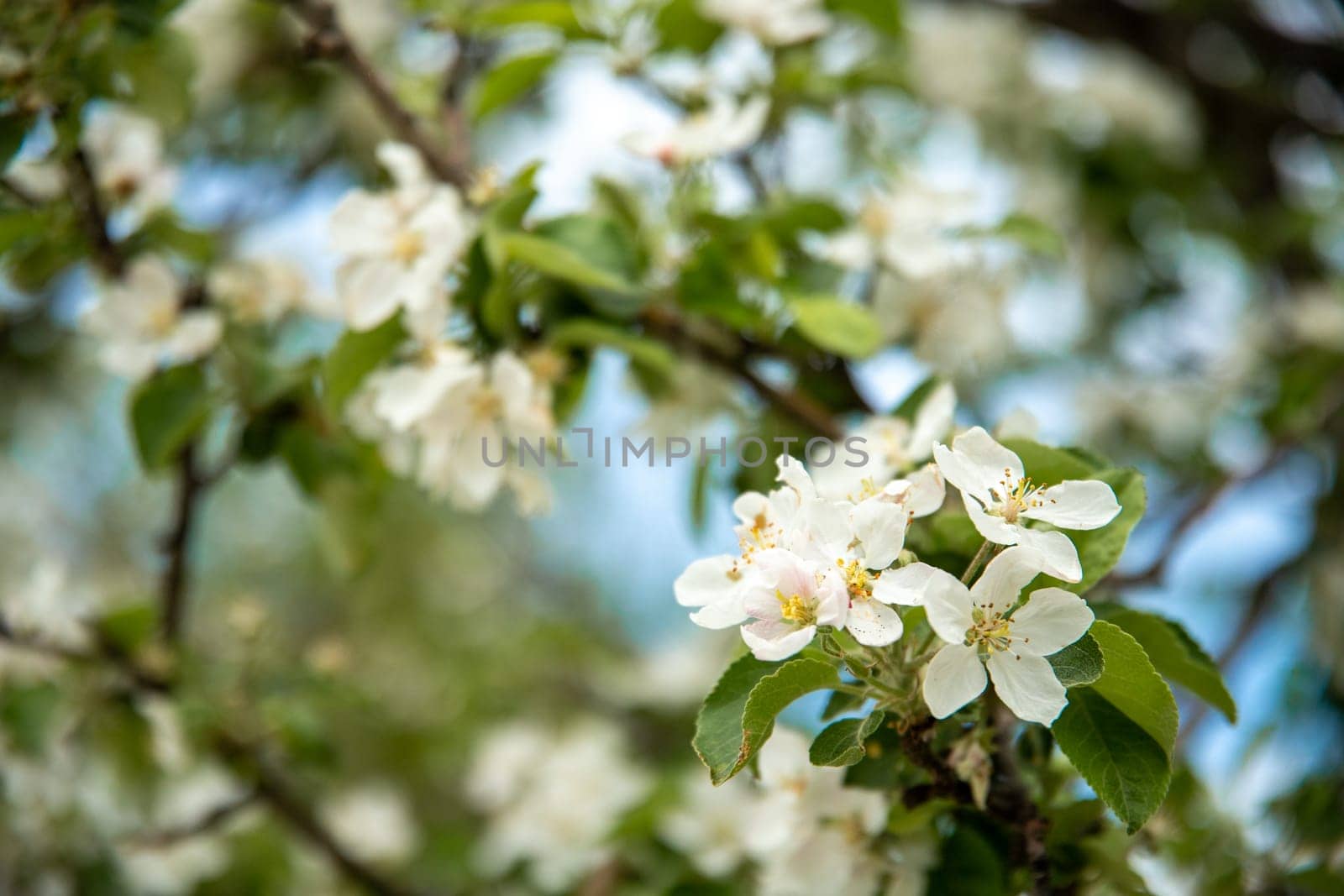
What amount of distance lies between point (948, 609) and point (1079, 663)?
0.12m

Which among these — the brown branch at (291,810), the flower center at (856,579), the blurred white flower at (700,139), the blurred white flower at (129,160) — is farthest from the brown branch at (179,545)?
the flower center at (856,579)

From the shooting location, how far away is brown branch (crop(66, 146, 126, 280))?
1.45 metres

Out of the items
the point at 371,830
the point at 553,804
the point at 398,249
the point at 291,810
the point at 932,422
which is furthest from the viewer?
the point at 371,830

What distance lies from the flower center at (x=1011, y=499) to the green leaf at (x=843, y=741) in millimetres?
178

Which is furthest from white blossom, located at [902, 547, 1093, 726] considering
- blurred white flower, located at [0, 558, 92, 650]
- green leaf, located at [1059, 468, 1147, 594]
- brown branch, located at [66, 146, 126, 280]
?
blurred white flower, located at [0, 558, 92, 650]

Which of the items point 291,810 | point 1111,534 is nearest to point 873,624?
point 1111,534

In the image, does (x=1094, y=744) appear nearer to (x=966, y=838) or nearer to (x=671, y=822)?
(x=966, y=838)

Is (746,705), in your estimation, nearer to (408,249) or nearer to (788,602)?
(788,602)

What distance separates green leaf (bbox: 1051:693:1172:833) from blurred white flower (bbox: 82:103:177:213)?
132 centimetres

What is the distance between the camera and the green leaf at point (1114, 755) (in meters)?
0.88

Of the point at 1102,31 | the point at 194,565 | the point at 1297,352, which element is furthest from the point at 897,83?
the point at 194,565

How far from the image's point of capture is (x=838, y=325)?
52.1 inches

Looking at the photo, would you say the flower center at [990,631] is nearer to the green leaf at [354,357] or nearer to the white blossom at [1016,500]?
the white blossom at [1016,500]

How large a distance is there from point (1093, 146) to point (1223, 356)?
587 mm
